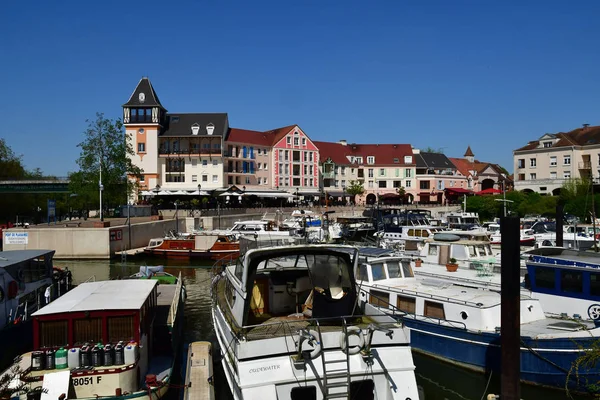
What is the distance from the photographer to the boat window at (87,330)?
12.3m

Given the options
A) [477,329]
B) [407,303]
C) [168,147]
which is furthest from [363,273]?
[168,147]

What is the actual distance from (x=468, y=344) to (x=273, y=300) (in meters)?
6.74

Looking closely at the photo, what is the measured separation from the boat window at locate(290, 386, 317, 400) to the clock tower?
70.7 meters

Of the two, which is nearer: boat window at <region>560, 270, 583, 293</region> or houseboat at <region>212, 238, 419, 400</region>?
houseboat at <region>212, 238, 419, 400</region>

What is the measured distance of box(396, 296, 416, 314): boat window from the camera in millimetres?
18328

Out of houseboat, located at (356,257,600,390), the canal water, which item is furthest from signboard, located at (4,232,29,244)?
houseboat, located at (356,257,600,390)

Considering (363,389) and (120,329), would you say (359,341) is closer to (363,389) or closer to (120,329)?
(363,389)

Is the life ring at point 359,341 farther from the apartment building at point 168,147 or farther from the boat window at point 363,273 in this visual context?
the apartment building at point 168,147

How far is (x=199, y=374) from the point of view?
44.5 feet

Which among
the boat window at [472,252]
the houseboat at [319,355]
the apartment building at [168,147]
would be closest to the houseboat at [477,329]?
the houseboat at [319,355]

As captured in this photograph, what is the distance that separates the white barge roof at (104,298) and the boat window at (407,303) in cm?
886

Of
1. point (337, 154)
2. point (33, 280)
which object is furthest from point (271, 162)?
Result: point (33, 280)

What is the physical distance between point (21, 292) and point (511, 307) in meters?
16.5

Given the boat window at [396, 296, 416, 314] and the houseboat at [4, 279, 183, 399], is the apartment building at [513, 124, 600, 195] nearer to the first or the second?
the boat window at [396, 296, 416, 314]
